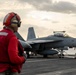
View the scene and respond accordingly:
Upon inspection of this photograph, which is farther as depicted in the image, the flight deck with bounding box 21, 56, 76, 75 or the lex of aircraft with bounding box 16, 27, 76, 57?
the lex of aircraft with bounding box 16, 27, 76, 57

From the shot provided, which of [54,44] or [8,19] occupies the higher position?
[8,19]

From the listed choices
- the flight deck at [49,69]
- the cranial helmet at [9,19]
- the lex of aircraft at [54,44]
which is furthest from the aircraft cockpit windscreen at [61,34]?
the cranial helmet at [9,19]

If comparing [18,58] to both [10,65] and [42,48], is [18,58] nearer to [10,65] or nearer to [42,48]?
[10,65]

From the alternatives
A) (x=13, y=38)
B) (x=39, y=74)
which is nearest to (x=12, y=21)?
(x=13, y=38)

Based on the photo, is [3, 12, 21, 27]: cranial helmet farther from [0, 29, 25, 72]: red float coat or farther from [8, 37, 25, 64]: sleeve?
[8, 37, 25, 64]: sleeve

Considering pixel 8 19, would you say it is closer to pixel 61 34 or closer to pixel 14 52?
pixel 14 52

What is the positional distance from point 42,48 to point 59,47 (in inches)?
117

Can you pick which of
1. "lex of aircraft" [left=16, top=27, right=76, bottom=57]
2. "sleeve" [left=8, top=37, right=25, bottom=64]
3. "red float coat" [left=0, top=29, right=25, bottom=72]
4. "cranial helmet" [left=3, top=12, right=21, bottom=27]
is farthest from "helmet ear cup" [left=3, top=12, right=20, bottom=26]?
"lex of aircraft" [left=16, top=27, right=76, bottom=57]

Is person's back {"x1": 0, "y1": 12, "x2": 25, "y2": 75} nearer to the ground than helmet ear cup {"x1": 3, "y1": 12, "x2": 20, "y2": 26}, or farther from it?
nearer to the ground

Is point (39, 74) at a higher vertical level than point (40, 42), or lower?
higher

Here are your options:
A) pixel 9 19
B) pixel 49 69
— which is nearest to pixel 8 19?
pixel 9 19

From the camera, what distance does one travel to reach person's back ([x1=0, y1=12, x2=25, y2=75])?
3.17 metres

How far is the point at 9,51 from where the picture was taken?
3.15m

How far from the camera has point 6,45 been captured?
324 centimetres
